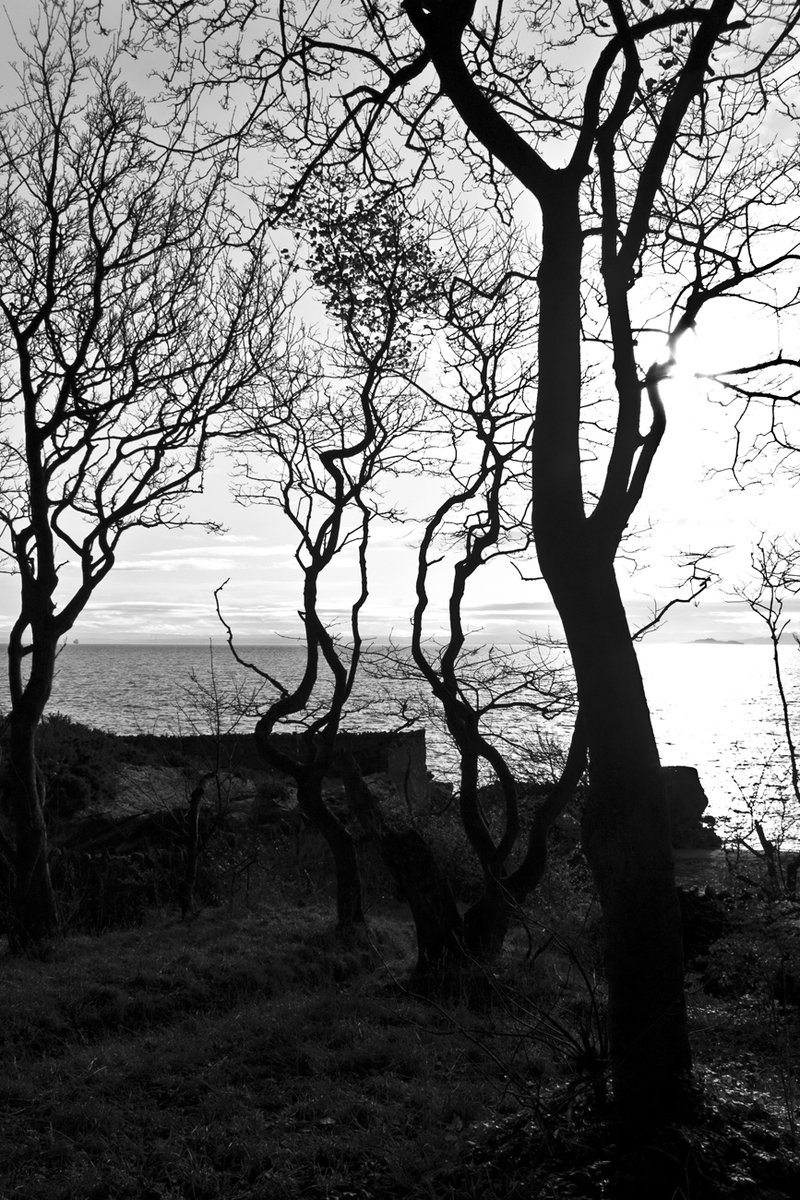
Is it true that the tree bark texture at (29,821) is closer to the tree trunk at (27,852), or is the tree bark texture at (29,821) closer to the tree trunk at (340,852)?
the tree trunk at (27,852)

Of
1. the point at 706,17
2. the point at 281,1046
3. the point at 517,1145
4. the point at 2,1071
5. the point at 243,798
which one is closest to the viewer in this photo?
the point at 517,1145

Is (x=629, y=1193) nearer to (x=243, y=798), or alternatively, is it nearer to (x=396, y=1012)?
(x=396, y=1012)

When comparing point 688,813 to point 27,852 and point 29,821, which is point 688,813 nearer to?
point 27,852

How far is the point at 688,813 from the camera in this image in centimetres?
3078

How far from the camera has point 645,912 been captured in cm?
486

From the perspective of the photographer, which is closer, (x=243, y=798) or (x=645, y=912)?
(x=645, y=912)

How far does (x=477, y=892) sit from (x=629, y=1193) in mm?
13866

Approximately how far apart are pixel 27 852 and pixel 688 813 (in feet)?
78.5

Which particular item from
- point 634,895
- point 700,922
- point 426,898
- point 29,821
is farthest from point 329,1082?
point 700,922

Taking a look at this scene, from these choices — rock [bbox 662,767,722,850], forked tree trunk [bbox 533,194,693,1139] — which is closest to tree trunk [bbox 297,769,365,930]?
forked tree trunk [bbox 533,194,693,1139]

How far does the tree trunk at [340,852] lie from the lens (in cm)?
1359

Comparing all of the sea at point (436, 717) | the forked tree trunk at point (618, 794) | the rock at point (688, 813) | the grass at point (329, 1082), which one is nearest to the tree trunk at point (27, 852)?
the grass at point (329, 1082)

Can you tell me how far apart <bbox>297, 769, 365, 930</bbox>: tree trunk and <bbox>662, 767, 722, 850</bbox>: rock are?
17048 mm

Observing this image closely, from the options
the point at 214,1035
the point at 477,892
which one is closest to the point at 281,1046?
the point at 214,1035
